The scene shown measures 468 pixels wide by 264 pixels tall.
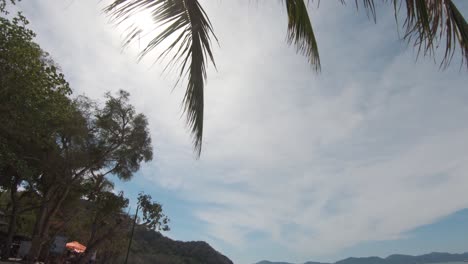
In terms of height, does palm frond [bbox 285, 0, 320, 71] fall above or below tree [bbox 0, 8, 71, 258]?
below

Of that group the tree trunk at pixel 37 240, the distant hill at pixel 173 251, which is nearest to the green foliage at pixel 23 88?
the tree trunk at pixel 37 240

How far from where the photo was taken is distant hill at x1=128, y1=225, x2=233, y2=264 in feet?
244

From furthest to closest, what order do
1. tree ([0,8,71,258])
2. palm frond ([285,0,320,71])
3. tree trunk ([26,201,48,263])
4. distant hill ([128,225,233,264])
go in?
1. distant hill ([128,225,233,264])
2. tree trunk ([26,201,48,263])
3. tree ([0,8,71,258])
4. palm frond ([285,0,320,71])

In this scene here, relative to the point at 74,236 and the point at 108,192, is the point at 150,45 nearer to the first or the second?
the point at 108,192

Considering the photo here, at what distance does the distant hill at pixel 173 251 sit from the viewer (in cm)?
7450

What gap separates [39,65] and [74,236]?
27.3m

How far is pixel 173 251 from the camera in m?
87.1

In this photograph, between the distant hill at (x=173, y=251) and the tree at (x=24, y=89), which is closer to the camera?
the tree at (x=24, y=89)

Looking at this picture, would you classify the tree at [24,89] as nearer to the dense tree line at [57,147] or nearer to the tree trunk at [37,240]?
the dense tree line at [57,147]

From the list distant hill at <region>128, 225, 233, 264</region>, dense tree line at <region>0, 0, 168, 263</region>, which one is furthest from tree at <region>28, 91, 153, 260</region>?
distant hill at <region>128, 225, 233, 264</region>

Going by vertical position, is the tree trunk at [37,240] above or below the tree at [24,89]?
below

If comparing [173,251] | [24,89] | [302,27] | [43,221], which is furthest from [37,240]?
[173,251]

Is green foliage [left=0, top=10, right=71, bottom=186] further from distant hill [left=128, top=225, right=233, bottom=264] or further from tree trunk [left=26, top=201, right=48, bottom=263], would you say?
distant hill [left=128, top=225, right=233, bottom=264]

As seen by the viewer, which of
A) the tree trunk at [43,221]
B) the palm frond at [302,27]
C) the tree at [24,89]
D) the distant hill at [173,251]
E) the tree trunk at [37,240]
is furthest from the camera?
the distant hill at [173,251]
